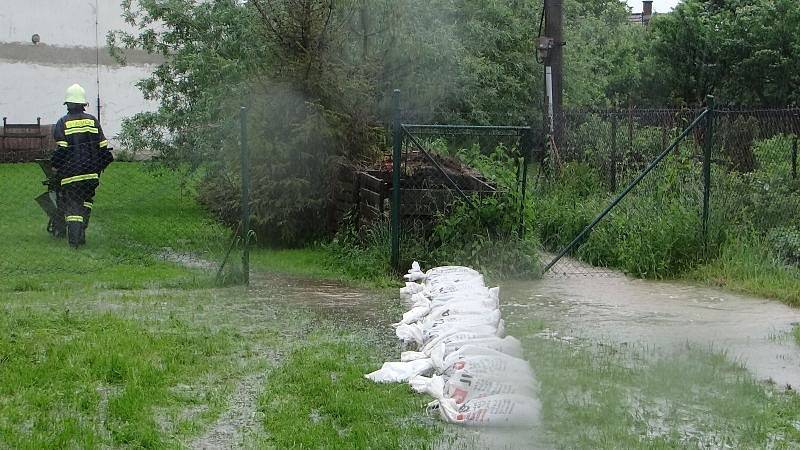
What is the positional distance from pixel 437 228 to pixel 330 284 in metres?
1.31

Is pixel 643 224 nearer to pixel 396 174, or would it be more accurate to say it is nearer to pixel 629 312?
pixel 629 312

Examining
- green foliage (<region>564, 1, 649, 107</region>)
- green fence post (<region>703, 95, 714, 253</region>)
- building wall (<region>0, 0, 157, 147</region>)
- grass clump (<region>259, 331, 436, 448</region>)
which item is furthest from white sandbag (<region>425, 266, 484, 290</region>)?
building wall (<region>0, 0, 157, 147</region>)

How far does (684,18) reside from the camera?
2620 cm

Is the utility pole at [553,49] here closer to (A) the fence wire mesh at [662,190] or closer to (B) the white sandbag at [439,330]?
(A) the fence wire mesh at [662,190]

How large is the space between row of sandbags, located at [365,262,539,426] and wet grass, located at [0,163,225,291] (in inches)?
117

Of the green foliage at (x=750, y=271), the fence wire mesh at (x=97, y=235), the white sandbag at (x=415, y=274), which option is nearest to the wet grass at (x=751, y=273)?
the green foliage at (x=750, y=271)

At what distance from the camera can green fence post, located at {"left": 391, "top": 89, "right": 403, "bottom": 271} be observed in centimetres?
1025

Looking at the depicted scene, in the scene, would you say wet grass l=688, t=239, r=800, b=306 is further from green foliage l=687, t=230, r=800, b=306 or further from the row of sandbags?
the row of sandbags

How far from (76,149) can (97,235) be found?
137cm

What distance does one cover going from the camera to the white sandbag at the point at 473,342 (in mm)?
6406

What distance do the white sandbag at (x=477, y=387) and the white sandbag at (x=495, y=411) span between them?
0.24 ft

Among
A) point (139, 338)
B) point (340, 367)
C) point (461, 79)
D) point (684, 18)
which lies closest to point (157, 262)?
point (139, 338)

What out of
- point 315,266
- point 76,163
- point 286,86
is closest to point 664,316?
point 315,266

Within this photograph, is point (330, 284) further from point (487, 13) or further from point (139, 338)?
point (487, 13)
